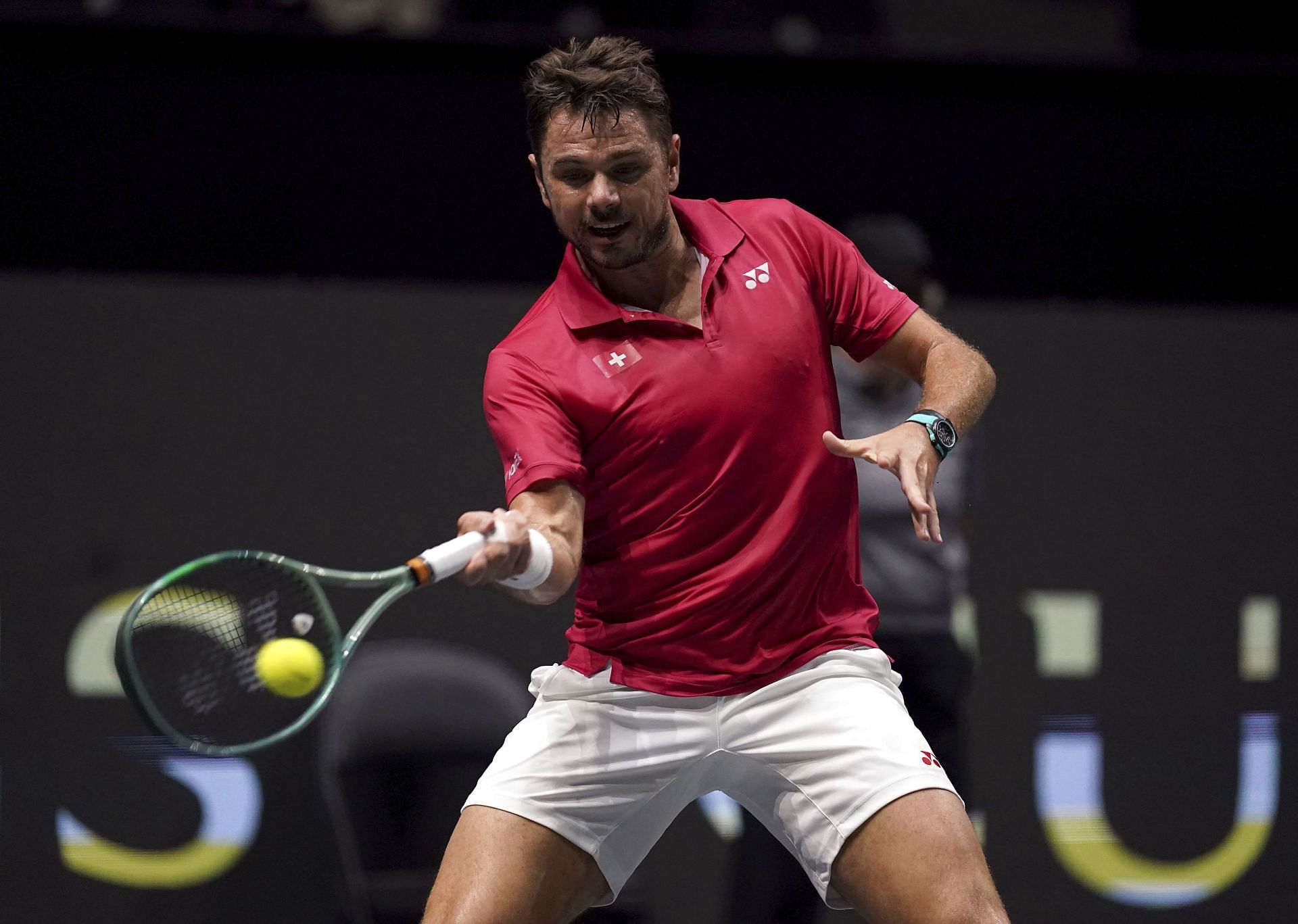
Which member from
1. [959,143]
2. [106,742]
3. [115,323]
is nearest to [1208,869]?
[959,143]

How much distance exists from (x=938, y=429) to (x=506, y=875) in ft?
3.37

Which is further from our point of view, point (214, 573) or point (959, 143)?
point (959, 143)

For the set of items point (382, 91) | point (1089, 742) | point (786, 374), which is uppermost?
point (382, 91)

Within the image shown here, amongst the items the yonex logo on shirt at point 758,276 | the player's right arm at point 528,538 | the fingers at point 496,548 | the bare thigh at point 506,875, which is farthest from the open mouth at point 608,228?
the bare thigh at point 506,875

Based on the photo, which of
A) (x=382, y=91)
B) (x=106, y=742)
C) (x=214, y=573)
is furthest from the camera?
A: (x=382, y=91)

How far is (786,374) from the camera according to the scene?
269cm

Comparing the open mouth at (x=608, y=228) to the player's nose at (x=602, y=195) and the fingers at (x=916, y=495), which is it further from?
the fingers at (x=916, y=495)

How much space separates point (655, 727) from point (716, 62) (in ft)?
8.25

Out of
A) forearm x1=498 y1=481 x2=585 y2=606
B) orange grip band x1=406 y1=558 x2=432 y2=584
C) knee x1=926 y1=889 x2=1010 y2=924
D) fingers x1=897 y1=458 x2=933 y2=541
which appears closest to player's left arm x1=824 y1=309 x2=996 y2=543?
fingers x1=897 y1=458 x2=933 y2=541

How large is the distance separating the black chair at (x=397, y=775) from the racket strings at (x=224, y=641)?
5.59 feet

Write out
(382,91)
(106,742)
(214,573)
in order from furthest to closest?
(382,91) → (106,742) → (214,573)

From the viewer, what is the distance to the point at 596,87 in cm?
258

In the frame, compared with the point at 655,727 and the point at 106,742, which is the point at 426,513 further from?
the point at 655,727

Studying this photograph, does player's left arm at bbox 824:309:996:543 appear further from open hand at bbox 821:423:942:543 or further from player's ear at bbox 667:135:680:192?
player's ear at bbox 667:135:680:192
